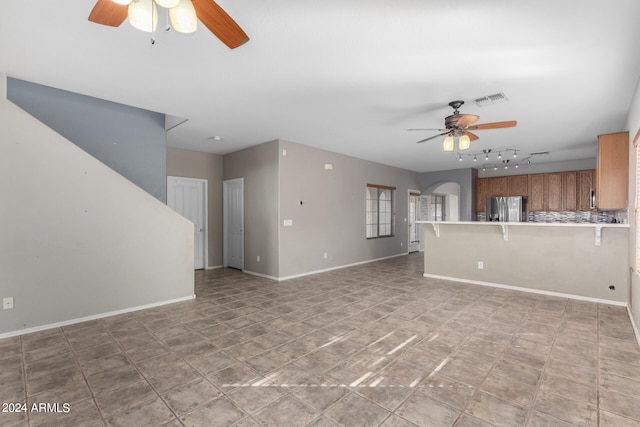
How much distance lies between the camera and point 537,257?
4734mm

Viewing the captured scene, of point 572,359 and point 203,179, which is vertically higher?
point 203,179

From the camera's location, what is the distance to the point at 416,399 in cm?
204

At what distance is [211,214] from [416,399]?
18.6ft

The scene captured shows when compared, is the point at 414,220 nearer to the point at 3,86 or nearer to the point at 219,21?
the point at 219,21

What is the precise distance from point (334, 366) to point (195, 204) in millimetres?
5062

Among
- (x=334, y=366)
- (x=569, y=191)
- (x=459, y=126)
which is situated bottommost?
(x=334, y=366)

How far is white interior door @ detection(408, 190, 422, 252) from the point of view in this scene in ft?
30.9

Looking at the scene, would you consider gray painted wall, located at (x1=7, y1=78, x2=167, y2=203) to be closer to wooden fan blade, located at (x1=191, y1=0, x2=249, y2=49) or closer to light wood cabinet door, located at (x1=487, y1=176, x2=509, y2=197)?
wooden fan blade, located at (x1=191, y1=0, x2=249, y2=49)

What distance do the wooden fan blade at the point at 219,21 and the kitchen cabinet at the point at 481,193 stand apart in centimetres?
873

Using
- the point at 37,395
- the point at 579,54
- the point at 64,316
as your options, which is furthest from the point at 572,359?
the point at 64,316

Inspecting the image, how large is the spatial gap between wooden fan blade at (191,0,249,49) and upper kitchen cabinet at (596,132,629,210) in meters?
4.84

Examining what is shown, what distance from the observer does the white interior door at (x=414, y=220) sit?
941 centimetres

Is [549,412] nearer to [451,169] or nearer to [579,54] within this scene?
[579,54]

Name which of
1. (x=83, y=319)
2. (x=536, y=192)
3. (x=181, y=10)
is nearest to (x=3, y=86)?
(x=83, y=319)
